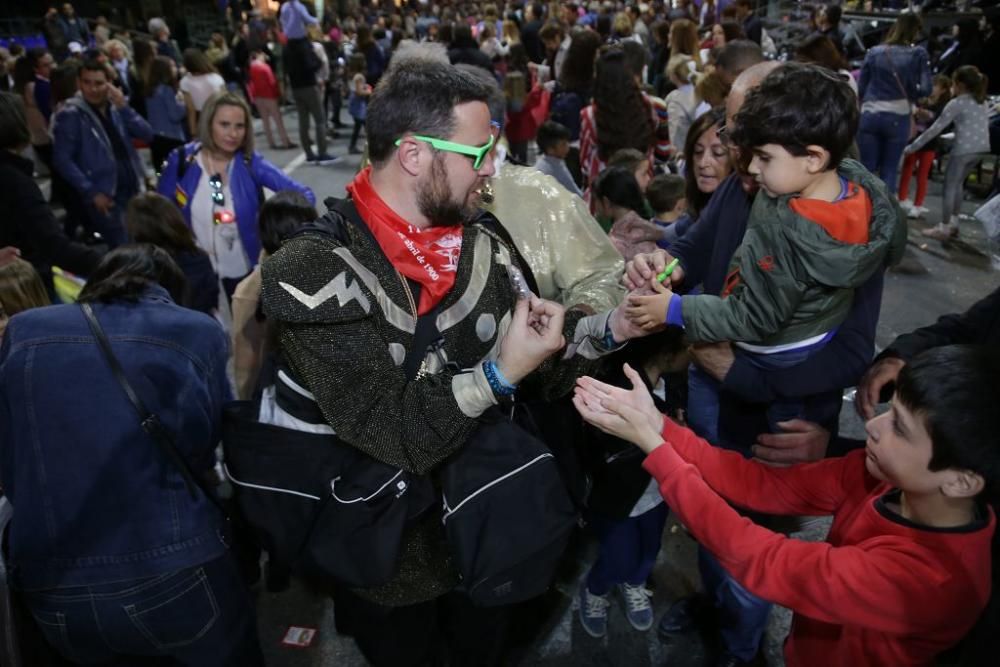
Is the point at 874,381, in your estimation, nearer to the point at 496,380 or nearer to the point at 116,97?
the point at 496,380

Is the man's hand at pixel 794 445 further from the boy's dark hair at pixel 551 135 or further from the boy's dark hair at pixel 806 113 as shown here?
the boy's dark hair at pixel 551 135

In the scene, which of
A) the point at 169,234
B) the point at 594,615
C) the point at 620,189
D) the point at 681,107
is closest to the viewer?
the point at 594,615

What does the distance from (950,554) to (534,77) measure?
934 centimetres

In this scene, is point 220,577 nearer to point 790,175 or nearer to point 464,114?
point 464,114

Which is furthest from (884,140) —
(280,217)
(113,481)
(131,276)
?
(113,481)

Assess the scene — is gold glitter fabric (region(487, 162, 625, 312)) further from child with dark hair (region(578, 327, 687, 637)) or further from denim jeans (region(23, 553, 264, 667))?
denim jeans (region(23, 553, 264, 667))

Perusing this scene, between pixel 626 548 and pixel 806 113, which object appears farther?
pixel 626 548

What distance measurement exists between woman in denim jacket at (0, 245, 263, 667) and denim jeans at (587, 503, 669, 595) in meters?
1.42

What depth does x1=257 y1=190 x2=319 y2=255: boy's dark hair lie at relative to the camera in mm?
3281

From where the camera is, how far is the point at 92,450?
174cm

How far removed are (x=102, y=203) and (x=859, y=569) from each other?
586 centimetres

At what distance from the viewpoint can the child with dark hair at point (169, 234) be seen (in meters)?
3.47

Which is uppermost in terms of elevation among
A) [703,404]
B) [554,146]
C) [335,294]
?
[335,294]

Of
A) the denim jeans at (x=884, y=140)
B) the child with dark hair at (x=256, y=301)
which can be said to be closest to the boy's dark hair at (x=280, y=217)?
the child with dark hair at (x=256, y=301)
